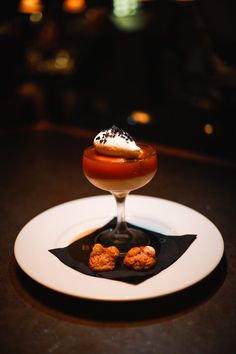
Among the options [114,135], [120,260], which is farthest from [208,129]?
[120,260]

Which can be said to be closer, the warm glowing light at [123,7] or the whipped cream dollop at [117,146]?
the whipped cream dollop at [117,146]

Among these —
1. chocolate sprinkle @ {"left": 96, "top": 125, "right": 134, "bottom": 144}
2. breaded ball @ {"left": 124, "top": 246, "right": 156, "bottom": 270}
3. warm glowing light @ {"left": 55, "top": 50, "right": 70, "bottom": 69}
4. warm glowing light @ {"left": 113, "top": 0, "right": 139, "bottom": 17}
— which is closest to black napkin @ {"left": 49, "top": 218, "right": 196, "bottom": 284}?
breaded ball @ {"left": 124, "top": 246, "right": 156, "bottom": 270}

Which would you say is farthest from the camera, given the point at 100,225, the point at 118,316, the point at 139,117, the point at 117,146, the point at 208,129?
the point at 139,117

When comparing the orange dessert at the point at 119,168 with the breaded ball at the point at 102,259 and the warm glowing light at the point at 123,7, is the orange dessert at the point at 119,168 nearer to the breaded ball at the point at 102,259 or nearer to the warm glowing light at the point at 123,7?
the breaded ball at the point at 102,259

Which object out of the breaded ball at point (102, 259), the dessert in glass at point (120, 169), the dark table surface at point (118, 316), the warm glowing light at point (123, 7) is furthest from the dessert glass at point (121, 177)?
the warm glowing light at point (123, 7)

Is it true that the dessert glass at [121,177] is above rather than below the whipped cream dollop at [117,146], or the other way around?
below

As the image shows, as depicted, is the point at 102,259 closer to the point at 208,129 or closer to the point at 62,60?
the point at 208,129
